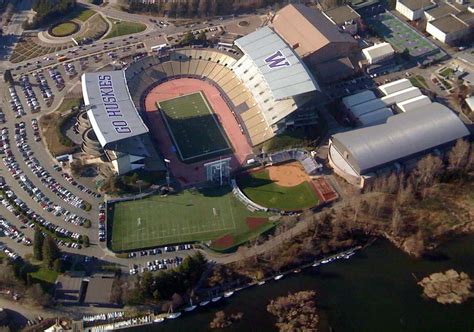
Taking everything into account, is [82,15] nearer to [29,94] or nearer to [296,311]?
[29,94]

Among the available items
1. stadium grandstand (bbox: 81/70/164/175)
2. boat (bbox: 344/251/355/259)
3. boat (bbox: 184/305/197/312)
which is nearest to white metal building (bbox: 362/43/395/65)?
boat (bbox: 344/251/355/259)

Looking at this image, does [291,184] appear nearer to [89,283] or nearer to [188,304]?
[188,304]

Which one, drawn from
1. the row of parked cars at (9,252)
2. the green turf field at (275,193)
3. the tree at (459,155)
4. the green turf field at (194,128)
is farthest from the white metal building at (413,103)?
the row of parked cars at (9,252)

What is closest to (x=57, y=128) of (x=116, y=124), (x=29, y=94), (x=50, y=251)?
(x=29, y=94)

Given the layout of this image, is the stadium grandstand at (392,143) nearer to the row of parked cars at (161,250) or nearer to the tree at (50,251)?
the row of parked cars at (161,250)

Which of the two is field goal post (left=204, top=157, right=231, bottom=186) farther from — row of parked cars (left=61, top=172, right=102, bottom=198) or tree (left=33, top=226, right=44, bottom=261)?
tree (left=33, top=226, right=44, bottom=261)

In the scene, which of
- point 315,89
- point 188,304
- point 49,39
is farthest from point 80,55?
point 188,304
